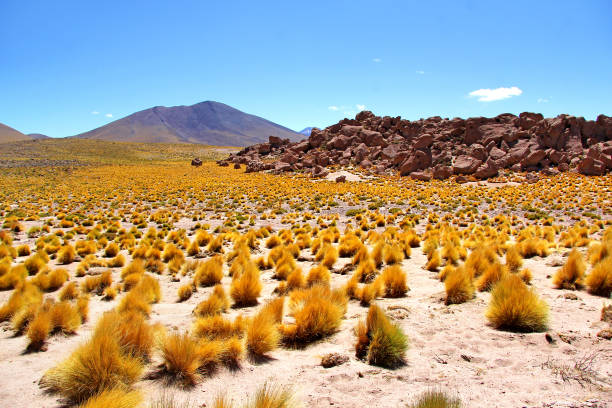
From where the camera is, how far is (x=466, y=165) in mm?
39812

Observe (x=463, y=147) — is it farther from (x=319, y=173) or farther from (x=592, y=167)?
(x=319, y=173)

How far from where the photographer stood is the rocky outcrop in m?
38.5

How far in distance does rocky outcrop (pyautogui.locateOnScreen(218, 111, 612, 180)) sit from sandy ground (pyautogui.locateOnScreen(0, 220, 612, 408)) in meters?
35.7

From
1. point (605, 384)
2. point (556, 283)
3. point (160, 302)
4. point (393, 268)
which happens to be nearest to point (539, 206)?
point (556, 283)

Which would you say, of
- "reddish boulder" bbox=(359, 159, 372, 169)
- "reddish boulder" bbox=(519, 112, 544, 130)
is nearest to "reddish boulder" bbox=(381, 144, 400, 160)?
"reddish boulder" bbox=(359, 159, 372, 169)

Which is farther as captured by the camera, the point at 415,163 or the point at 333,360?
the point at 415,163

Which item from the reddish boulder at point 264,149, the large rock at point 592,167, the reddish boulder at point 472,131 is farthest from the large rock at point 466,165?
the reddish boulder at point 264,149

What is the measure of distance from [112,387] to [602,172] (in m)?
43.6

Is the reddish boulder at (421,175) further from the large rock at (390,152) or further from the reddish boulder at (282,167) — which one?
the reddish boulder at (282,167)

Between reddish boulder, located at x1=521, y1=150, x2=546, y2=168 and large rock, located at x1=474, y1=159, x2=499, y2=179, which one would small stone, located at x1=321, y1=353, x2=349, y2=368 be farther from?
reddish boulder, located at x1=521, y1=150, x2=546, y2=168

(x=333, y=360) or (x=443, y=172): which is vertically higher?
(x=443, y=172)

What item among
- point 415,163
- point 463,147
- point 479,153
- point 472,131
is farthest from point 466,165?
point 472,131

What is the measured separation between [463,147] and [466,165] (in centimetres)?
932

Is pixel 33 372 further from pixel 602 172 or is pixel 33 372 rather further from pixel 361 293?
pixel 602 172
